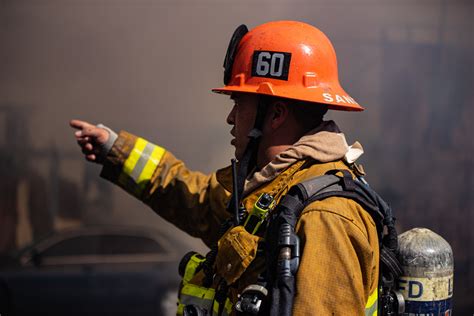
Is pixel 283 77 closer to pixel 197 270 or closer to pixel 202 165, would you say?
pixel 197 270

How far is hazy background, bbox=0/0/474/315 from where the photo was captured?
8.38 m

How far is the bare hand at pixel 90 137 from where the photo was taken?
3000mm

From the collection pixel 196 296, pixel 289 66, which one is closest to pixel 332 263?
pixel 196 296

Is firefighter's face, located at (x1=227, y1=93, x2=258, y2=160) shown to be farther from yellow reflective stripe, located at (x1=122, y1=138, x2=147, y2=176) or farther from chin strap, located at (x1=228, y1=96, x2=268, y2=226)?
yellow reflective stripe, located at (x1=122, y1=138, x2=147, y2=176)

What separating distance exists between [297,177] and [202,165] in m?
6.27

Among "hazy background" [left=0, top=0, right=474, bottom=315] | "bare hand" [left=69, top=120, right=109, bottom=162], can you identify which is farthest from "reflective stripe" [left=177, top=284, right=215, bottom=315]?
"hazy background" [left=0, top=0, right=474, bottom=315]

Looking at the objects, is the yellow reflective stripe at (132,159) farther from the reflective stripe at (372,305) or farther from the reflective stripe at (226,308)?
the reflective stripe at (372,305)

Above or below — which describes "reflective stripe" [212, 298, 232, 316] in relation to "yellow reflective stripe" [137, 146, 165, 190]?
below

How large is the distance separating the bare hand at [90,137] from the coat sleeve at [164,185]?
0.20 ft

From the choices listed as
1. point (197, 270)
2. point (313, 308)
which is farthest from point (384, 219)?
point (197, 270)

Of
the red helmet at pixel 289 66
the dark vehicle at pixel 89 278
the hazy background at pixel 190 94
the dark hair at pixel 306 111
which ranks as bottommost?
the dark vehicle at pixel 89 278

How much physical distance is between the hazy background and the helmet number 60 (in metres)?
6.00

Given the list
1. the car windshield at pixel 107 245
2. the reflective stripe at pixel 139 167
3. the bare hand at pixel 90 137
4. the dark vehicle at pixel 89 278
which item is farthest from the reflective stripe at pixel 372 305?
the car windshield at pixel 107 245

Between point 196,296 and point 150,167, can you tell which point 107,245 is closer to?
point 150,167
